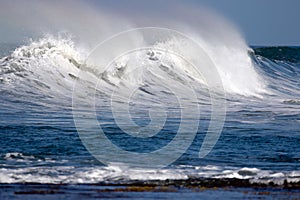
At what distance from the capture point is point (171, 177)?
1416cm

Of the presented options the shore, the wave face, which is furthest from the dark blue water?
the shore

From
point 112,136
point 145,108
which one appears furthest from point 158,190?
point 145,108

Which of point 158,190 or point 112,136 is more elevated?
point 112,136

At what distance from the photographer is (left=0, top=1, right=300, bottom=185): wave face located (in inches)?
591

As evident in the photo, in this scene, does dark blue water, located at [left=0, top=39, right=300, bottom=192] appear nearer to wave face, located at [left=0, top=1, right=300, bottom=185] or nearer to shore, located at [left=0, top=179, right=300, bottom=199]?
wave face, located at [left=0, top=1, right=300, bottom=185]

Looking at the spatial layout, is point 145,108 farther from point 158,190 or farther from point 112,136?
point 158,190

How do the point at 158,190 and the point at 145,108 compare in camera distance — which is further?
the point at 145,108

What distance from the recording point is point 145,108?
26406 millimetres

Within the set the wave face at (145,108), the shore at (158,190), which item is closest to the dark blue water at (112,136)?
the wave face at (145,108)

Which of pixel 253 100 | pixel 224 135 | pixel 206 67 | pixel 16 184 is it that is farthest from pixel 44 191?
pixel 206 67

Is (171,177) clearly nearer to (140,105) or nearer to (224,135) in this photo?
(224,135)

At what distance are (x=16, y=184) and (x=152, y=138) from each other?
6.77m

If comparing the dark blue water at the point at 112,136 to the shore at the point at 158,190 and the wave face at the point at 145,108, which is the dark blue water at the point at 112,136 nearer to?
the wave face at the point at 145,108

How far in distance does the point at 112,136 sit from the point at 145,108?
6987 millimetres
